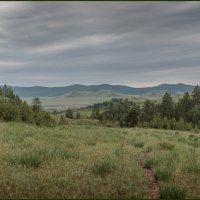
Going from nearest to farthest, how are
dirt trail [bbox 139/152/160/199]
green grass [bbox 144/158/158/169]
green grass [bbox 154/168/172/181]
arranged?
dirt trail [bbox 139/152/160/199] < green grass [bbox 154/168/172/181] < green grass [bbox 144/158/158/169]

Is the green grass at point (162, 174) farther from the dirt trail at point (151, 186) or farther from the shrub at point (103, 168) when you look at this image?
the shrub at point (103, 168)

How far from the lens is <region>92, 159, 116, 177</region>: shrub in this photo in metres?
10.7

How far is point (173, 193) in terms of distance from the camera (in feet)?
28.8

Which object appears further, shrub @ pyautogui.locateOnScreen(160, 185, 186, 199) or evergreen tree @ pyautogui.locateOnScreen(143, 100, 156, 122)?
evergreen tree @ pyautogui.locateOnScreen(143, 100, 156, 122)

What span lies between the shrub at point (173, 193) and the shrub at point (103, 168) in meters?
2.11

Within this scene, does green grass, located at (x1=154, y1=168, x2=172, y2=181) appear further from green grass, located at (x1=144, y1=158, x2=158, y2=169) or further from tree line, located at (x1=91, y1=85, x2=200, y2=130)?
tree line, located at (x1=91, y1=85, x2=200, y2=130)

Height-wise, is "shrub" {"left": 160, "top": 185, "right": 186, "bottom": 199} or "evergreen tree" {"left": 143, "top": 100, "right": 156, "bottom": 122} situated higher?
"shrub" {"left": 160, "top": 185, "right": 186, "bottom": 199}

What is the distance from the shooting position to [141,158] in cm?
1438

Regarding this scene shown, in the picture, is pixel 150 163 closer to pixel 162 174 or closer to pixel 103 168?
Result: pixel 162 174

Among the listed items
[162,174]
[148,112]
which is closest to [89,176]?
[162,174]

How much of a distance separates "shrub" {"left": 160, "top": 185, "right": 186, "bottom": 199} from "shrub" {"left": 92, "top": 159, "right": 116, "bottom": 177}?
→ 82.9 inches

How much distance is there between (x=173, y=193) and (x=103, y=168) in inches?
105

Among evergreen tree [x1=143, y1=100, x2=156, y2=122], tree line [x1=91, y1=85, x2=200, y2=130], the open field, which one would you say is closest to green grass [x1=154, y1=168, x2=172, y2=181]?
the open field

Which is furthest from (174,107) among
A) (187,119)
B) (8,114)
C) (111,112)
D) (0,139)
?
(0,139)
